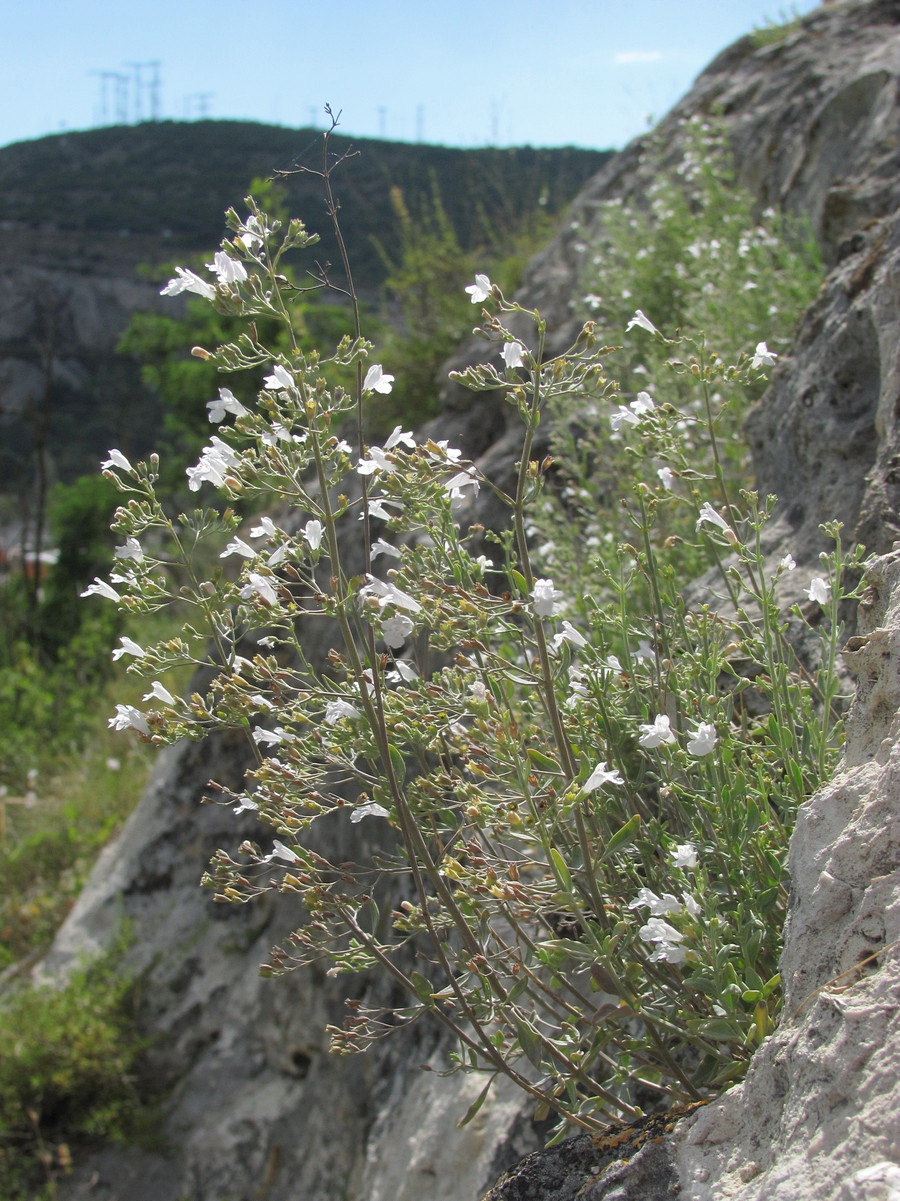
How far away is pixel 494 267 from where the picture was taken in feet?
30.9

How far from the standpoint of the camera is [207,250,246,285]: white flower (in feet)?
5.31

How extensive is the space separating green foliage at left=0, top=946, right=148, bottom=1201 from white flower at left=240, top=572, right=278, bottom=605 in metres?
4.35

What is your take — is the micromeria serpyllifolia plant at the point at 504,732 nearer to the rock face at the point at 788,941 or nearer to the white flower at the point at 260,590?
the white flower at the point at 260,590

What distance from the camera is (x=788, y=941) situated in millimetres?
1413

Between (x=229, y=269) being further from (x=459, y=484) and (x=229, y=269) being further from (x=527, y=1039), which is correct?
(x=527, y=1039)

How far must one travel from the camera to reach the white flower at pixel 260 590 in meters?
1.59

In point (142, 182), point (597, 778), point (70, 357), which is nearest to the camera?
point (597, 778)

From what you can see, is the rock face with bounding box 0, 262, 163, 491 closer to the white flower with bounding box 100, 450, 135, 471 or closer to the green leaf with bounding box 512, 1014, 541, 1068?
the white flower with bounding box 100, 450, 135, 471

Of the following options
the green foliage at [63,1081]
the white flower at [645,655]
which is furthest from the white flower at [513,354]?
the green foliage at [63,1081]

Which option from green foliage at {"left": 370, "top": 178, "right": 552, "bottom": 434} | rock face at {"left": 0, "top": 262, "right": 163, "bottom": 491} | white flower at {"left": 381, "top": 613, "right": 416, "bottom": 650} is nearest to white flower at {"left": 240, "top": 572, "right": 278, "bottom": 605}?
white flower at {"left": 381, "top": 613, "right": 416, "bottom": 650}

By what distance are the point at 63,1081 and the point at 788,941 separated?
488 centimetres

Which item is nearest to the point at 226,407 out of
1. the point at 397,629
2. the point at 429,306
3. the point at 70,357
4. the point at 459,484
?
the point at 459,484

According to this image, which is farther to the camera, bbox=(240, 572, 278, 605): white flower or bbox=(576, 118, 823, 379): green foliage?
bbox=(576, 118, 823, 379): green foliage

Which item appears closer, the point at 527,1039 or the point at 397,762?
the point at 527,1039
